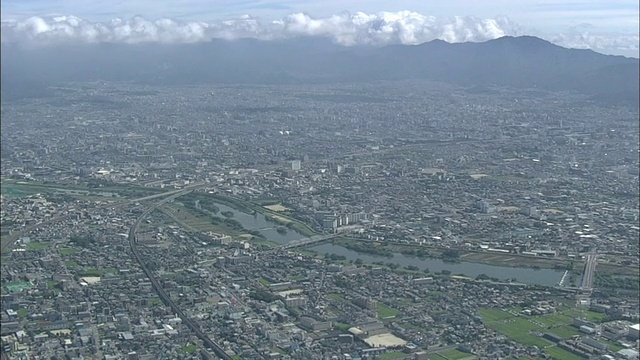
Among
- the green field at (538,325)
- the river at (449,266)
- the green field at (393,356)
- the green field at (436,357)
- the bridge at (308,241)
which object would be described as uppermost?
the green field at (393,356)

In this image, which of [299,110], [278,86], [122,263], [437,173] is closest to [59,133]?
[299,110]

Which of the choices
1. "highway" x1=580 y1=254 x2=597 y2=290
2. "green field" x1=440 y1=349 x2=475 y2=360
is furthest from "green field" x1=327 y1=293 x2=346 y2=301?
"highway" x1=580 y1=254 x2=597 y2=290

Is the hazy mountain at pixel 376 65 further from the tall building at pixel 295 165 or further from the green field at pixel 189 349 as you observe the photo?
the green field at pixel 189 349

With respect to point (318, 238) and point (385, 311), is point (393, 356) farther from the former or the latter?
point (318, 238)

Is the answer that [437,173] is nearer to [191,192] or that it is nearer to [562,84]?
[191,192]

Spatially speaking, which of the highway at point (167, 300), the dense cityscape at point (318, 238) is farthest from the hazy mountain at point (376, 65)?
the highway at point (167, 300)
